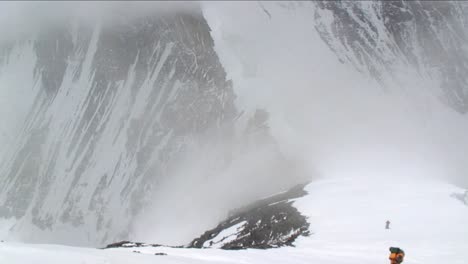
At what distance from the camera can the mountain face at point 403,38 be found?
143 metres

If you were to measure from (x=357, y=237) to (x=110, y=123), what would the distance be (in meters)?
115

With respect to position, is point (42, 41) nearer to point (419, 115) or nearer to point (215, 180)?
point (215, 180)

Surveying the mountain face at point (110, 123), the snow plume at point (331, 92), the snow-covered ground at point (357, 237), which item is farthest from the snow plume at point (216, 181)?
the snow-covered ground at point (357, 237)

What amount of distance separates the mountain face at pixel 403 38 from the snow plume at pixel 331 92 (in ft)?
1.88

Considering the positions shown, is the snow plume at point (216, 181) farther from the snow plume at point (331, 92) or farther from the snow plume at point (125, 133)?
the snow plume at point (331, 92)

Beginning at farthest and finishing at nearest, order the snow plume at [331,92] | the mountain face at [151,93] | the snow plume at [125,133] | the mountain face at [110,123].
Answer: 1. the mountain face at [110,123]
2. the mountain face at [151,93]
3. the snow plume at [125,133]
4. the snow plume at [331,92]

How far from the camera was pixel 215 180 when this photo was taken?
111750 mm

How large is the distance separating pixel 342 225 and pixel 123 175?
101095 mm

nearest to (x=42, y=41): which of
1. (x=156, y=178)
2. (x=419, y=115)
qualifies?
(x=156, y=178)

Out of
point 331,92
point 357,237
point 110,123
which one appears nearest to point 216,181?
point 110,123

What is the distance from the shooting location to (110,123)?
449 ft

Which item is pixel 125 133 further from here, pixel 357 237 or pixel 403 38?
pixel 357 237

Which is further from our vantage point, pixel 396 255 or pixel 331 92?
pixel 331 92

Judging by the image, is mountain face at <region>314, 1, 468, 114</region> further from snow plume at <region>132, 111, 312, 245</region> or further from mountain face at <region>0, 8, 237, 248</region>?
snow plume at <region>132, 111, 312, 245</region>
